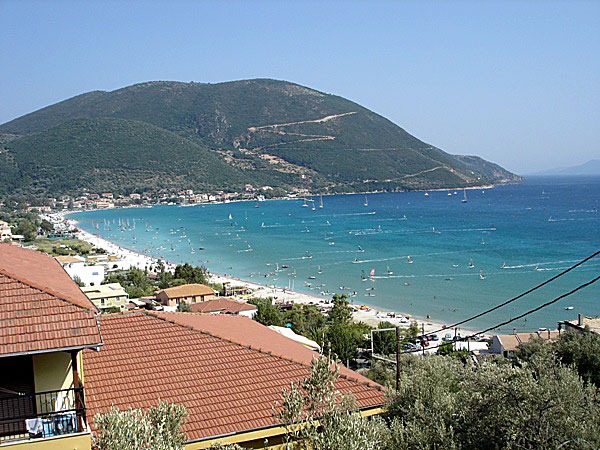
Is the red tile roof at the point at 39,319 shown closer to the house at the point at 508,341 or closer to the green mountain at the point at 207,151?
the house at the point at 508,341

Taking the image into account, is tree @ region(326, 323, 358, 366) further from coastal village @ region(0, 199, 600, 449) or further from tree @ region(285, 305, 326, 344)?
coastal village @ region(0, 199, 600, 449)

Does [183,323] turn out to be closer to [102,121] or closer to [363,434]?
[363,434]

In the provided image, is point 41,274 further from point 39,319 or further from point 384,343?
point 384,343

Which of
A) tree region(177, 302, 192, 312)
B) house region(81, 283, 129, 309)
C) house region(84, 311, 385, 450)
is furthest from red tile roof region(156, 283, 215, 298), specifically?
house region(84, 311, 385, 450)

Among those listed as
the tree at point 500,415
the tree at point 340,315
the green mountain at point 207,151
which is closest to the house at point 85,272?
the tree at point 340,315

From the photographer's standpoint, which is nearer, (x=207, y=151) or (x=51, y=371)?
(x=51, y=371)

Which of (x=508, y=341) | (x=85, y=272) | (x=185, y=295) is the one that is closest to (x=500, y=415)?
(x=508, y=341)
